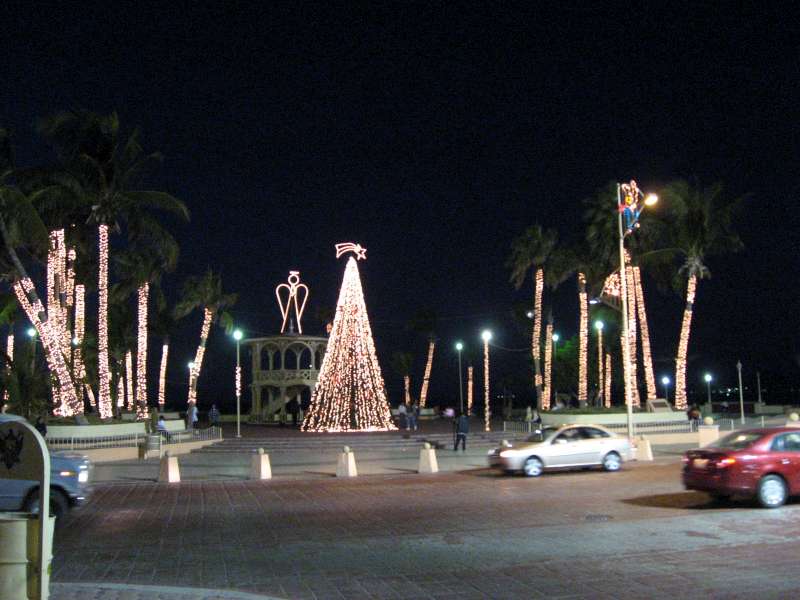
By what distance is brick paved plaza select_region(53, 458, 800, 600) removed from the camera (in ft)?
30.0

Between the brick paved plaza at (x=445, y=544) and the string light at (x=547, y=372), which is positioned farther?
the string light at (x=547, y=372)

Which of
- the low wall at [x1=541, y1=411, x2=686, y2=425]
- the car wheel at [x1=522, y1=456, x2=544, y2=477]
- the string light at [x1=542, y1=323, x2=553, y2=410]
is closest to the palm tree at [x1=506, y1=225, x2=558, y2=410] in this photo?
the string light at [x1=542, y1=323, x2=553, y2=410]

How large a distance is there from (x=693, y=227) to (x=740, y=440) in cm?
3133

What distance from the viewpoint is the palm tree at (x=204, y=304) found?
59.0 m

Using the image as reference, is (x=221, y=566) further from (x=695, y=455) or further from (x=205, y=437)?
(x=205, y=437)

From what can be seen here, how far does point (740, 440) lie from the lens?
49.6ft

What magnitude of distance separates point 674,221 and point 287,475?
97.0 feet

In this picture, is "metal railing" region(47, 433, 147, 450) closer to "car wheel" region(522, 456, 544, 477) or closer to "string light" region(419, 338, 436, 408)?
"car wheel" region(522, 456, 544, 477)

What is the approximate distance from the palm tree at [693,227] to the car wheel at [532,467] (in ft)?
80.6

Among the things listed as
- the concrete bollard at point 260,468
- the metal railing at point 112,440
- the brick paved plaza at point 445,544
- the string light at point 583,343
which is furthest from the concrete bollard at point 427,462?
the string light at point 583,343

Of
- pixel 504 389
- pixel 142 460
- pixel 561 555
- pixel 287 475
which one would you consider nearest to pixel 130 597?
pixel 561 555

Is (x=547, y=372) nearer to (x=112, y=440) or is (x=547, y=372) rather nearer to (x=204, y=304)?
(x=204, y=304)

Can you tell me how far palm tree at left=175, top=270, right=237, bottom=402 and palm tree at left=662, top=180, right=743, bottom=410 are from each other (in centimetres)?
3032

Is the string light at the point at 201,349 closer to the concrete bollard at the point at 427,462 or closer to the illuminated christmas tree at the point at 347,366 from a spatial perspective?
the illuminated christmas tree at the point at 347,366
